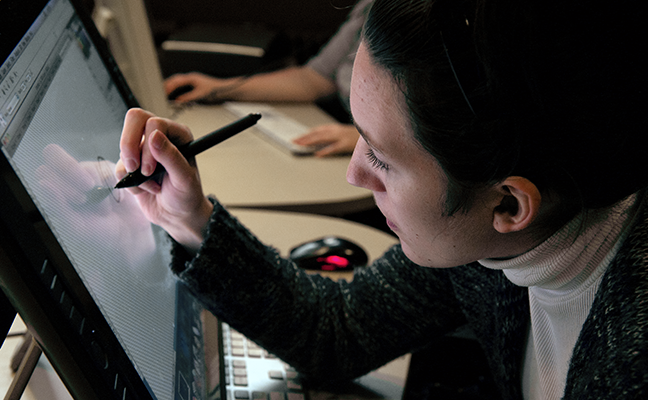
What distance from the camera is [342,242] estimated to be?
2.80 ft

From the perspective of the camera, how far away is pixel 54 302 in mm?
328

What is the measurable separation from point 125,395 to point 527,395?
476 mm

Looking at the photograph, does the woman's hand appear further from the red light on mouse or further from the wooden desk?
the wooden desk

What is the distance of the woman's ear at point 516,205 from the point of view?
0.45m

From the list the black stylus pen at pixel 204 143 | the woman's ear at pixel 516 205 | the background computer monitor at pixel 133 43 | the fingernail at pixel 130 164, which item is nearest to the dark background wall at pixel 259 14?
the background computer monitor at pixel 133 43

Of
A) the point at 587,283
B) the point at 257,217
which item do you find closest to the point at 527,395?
the point at 587,283

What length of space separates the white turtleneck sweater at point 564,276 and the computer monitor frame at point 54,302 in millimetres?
385

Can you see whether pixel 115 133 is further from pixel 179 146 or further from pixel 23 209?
pixel 23 209

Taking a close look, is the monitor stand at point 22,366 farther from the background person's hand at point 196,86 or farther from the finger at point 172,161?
the background person's hand at point 196,86

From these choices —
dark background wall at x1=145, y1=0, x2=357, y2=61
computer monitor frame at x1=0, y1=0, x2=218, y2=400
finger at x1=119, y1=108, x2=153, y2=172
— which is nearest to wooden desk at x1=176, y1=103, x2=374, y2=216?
finger at x1=119, y1=108, x2=153, y2=172

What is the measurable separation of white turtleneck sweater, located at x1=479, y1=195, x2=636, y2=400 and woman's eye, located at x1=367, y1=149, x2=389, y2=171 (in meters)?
0.17

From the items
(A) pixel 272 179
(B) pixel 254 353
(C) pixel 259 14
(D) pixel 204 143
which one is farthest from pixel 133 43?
(C) pixel 259 14

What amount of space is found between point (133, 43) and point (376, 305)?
0.76 metres

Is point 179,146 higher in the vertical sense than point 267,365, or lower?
higher
